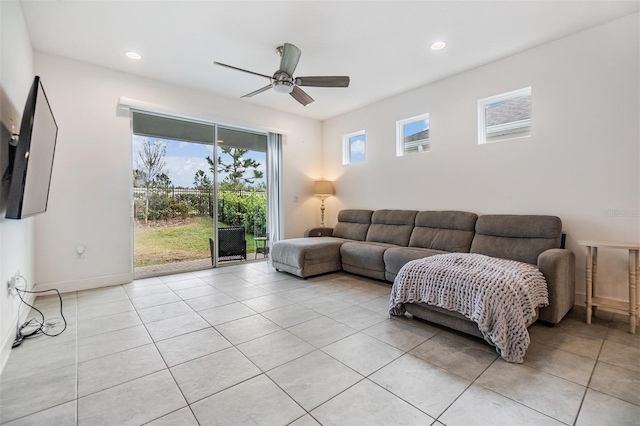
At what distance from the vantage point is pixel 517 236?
3164 millimetres

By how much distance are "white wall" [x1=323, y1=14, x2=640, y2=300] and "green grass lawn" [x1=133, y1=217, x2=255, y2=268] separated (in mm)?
3458

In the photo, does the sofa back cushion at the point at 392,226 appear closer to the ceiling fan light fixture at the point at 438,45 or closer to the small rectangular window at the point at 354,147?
the small rectangular window at the point at 354,147

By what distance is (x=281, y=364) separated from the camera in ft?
6.25

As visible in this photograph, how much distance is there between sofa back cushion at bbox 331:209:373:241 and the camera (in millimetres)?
4855

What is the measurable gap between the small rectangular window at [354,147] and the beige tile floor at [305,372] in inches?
132

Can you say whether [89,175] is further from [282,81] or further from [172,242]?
[282,81]

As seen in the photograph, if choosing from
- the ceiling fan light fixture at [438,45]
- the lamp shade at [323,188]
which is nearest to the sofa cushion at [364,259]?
the lamp shade at [323,188]

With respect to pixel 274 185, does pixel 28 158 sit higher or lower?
lower

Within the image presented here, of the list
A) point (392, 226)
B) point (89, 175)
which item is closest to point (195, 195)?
point (89, 175)

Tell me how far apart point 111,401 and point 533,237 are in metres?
3.79

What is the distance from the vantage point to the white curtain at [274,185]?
17.7ft

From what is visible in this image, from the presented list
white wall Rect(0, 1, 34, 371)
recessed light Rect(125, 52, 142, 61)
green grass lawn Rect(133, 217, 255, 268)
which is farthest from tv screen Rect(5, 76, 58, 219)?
green grass lawn Rect(133, 217, 255, 268)

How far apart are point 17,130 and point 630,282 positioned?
5.34m

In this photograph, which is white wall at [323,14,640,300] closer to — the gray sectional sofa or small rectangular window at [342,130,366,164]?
the gray sectional sofa
